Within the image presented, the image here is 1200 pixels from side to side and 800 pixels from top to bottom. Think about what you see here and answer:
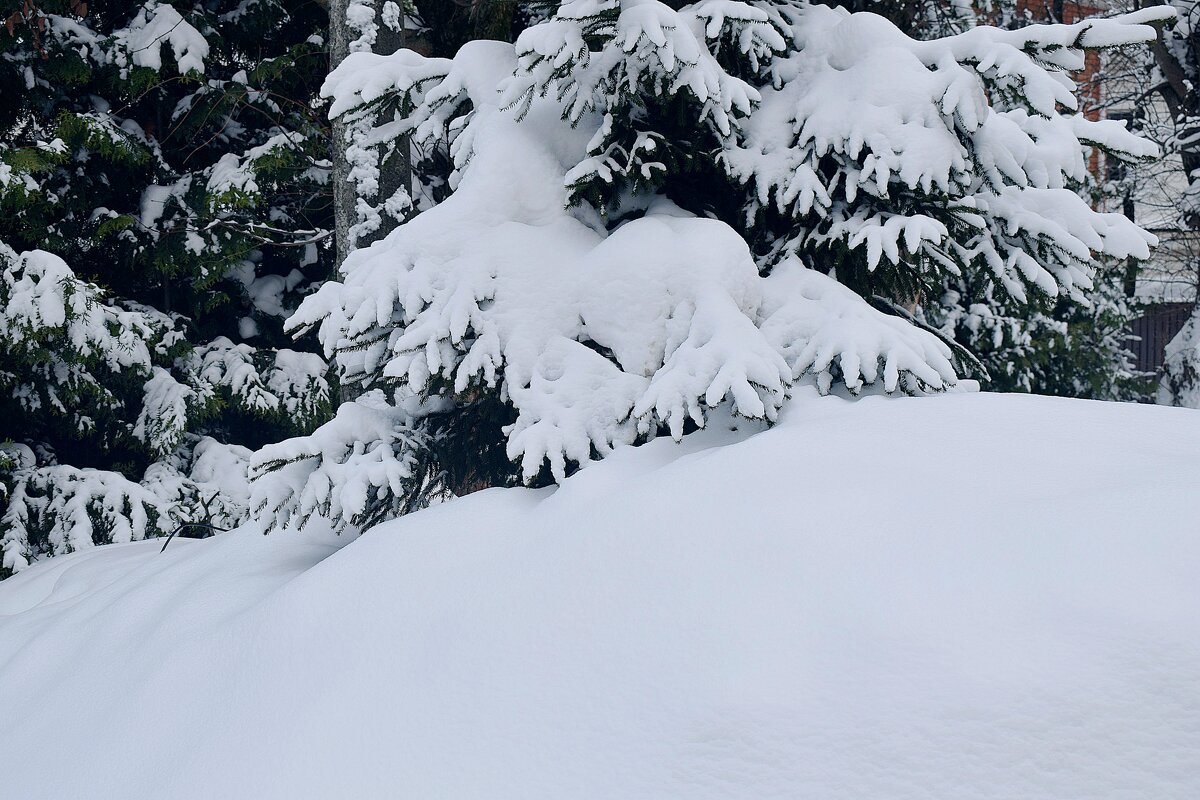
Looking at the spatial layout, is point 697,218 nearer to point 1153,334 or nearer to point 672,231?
point 672,231

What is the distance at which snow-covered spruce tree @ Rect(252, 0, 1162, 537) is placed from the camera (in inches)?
107

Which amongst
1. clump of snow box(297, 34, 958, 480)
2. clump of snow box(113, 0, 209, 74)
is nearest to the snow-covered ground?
clump of snow box(297, 34, 958, 480)

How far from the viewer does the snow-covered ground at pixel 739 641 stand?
1.55 m

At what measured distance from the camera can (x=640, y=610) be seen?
1.97 meters

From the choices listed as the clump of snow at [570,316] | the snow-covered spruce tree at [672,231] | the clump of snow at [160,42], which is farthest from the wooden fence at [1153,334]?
the clump of snow at [570,316]

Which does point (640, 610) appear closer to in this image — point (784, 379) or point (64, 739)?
point (784, 379)

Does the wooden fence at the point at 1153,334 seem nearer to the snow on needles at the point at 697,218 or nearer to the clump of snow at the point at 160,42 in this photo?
the snow on needles at the point at 697,218

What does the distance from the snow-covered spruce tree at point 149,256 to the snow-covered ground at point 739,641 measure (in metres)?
3.69

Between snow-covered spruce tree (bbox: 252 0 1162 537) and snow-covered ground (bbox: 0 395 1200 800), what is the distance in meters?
0.26

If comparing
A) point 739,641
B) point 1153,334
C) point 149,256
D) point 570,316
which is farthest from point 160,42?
point 1153,334

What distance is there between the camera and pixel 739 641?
1.78 meters

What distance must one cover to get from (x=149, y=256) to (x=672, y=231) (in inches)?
207

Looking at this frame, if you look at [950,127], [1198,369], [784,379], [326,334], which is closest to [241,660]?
[326,334]

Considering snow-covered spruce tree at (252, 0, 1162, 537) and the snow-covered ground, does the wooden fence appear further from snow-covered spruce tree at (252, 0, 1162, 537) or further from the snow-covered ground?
the snow-covered ground
